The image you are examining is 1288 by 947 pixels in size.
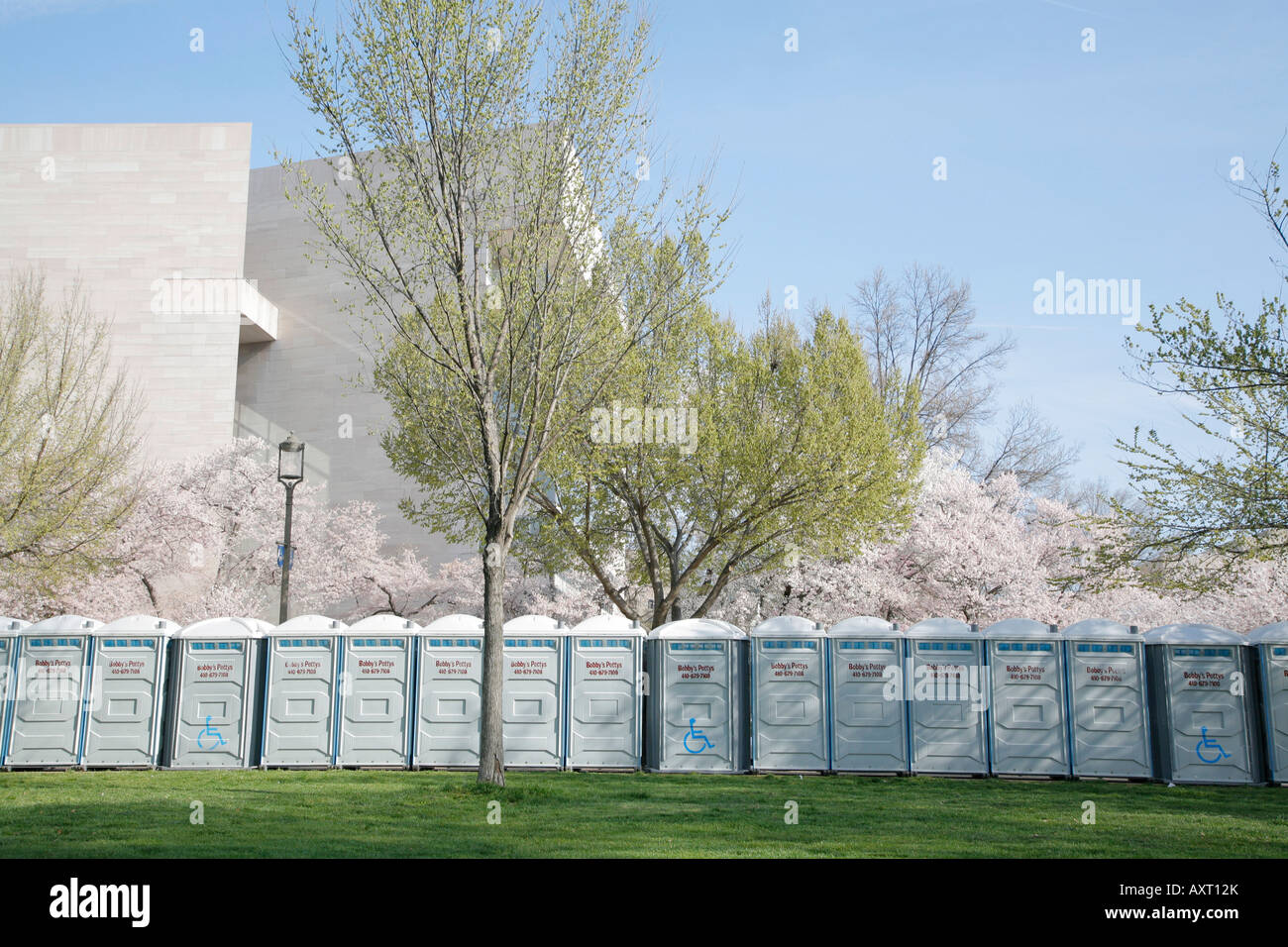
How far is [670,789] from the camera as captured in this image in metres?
12.9

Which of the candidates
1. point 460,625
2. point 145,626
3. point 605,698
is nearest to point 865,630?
point 605,698

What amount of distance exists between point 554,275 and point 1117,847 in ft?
29.1

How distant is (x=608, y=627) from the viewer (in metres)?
15.8

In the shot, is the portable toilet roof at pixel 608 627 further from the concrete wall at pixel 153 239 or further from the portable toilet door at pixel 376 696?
the concrete wall at pixel 153 239

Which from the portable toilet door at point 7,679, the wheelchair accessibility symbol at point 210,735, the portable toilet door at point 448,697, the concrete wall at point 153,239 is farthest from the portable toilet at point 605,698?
the concrete wall at point 153,239

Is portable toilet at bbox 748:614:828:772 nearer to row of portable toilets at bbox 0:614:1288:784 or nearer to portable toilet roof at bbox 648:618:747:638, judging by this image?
row of portable toilets at bbox 0:614:1288:784

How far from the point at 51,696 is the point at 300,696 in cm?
399

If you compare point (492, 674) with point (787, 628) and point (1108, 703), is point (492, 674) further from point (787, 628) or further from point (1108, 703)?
point (1108, 703)

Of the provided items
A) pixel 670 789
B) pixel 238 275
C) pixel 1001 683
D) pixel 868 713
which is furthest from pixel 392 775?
pixel 238 275

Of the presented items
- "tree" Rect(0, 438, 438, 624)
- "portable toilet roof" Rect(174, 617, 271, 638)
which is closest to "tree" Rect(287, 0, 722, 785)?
"portable toilet roof" Rect(174, 617, 271, 638)

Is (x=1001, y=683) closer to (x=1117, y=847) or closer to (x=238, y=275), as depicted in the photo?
(x=1117, y=847)

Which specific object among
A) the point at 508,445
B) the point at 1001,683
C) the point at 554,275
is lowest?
the point at 1001,683

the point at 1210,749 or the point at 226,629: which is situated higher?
the point at 226,629
